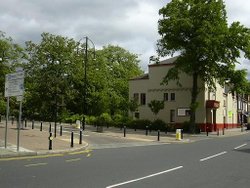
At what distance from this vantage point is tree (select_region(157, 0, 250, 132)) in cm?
4635

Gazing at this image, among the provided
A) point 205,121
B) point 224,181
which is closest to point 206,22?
point 205,121

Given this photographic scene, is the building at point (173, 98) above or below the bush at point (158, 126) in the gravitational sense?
above

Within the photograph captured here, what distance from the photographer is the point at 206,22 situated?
4619cm

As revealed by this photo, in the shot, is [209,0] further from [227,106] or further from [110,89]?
[110,89]

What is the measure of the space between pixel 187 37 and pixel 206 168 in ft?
115

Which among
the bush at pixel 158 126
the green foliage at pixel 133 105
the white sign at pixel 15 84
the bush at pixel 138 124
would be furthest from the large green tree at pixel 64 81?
the white sign at pixel 15 84

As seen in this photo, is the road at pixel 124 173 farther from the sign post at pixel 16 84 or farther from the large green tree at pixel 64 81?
the large green tree at pixel 64 81

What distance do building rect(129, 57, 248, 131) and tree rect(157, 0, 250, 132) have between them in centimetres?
723

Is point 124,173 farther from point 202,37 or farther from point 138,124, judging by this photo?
point 138,124

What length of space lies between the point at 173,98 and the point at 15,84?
41.3 meters

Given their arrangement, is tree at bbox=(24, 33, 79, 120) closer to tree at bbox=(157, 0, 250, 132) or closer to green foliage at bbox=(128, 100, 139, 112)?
green foliage at bbox=(128, 100, 139, 112)

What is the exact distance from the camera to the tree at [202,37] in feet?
152

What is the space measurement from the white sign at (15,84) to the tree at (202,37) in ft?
94.2

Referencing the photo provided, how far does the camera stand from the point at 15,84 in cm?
1995
